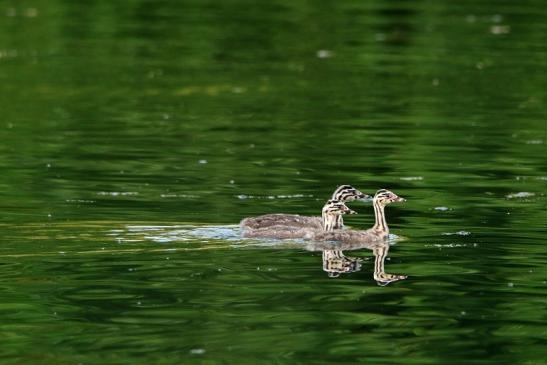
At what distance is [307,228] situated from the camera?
16625 millimetres

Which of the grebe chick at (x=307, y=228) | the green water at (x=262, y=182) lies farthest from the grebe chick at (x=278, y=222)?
the green water at (x=262, y=182)

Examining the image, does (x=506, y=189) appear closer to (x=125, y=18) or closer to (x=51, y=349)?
(x=51, y=349)

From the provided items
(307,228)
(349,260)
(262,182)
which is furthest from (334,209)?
(262,182)

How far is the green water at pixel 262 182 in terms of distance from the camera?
12.9 meters

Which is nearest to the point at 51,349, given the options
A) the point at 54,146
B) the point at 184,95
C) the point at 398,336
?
the point at 398,336

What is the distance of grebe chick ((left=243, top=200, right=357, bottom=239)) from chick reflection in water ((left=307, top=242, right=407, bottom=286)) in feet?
0.57

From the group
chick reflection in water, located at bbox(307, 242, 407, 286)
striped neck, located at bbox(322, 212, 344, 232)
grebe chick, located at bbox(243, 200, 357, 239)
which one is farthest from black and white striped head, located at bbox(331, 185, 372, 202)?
chick reflection in water, located at bbox(307, 242, 407, 286)

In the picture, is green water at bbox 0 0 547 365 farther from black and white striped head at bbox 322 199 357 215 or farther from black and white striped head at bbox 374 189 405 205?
black and white striped head at bbox 322 199 357 215

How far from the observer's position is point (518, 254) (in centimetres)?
1579

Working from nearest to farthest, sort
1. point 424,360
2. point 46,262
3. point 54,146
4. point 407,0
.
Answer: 1. point 424,360
2. point 46,262
3. point 54,146
4. point 407,0

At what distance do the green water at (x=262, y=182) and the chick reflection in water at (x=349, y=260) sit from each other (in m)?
0.12

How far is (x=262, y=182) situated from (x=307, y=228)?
3811mm

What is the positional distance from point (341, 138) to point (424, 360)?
40.2 feet

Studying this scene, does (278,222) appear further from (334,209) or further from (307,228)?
(334,209)
